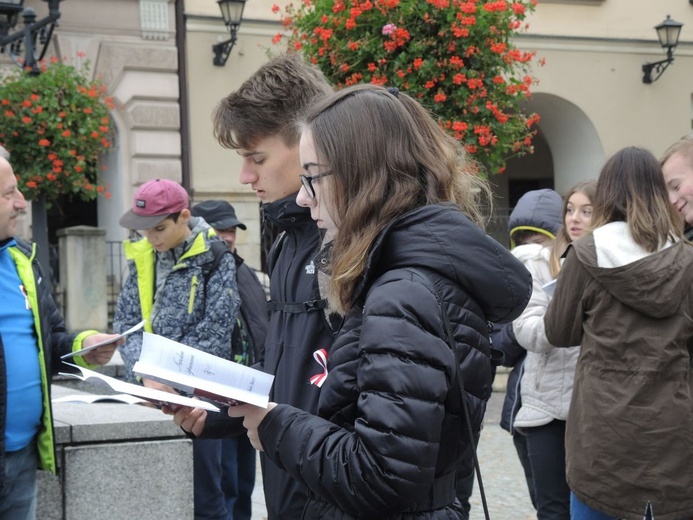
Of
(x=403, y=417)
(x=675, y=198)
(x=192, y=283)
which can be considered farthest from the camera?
(x=192, y=283)

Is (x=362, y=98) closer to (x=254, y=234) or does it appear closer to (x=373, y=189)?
(x=373, y=189)

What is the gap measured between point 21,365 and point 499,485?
14.1 ft

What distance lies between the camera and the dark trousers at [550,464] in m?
4.15

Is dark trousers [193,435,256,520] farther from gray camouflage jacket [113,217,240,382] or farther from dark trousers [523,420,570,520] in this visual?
dark trousers [523,420,570,520]

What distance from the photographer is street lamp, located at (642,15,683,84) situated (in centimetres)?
1606

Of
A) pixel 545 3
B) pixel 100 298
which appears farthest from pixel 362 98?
pixel 545 3

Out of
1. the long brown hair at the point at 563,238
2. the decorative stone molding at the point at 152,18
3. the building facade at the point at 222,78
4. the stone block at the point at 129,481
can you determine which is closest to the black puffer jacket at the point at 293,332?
the stone block at the point at 129,481

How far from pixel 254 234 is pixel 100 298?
3.26m

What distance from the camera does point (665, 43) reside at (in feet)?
53.5

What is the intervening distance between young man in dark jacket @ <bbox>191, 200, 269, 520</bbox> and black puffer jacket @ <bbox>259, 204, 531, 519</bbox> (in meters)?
2.43

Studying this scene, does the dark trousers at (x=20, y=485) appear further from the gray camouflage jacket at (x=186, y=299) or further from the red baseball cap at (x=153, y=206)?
the red baseball cap at (x=153, y=206)

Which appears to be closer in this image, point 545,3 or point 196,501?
point 196,501

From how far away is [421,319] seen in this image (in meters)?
1.90

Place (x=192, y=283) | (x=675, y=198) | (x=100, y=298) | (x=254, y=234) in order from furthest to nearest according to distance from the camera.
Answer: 1. (x=254, y=234)
2. (x=100, y=298)
3. (x=192, y=283)
4. (x=675, y=198)
